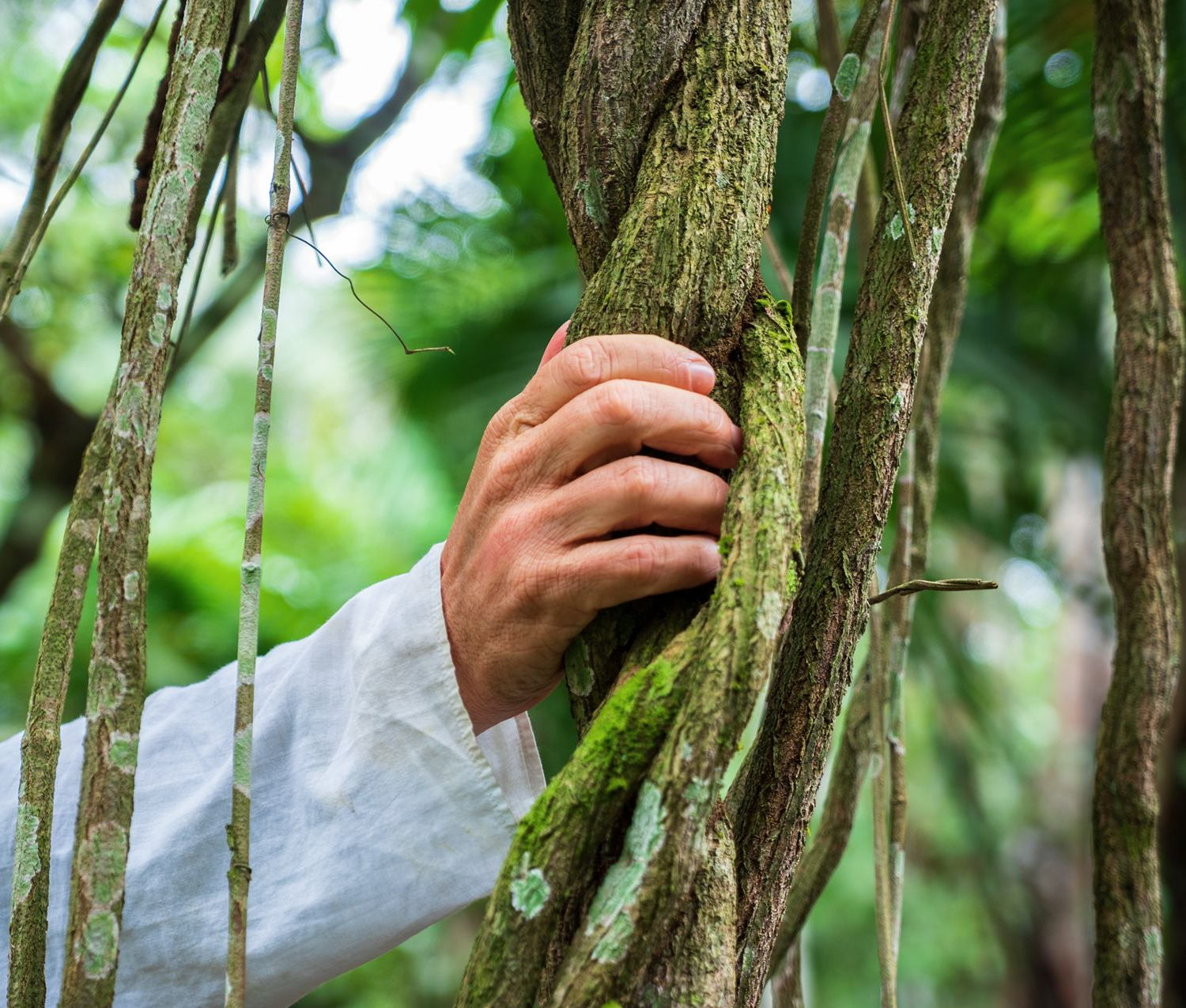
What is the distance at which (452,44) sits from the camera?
182cm

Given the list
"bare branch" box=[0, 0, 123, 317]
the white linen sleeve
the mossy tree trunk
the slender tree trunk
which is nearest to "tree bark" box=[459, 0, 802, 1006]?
the mossy tree trunk

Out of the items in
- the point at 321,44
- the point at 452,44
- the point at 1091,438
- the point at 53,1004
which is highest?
the point at 452,44

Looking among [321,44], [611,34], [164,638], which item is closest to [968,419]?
[321,44]

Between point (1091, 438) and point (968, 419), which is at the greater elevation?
point (968, 419)

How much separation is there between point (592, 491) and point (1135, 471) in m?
0.53

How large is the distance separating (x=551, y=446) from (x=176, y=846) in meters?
0.35

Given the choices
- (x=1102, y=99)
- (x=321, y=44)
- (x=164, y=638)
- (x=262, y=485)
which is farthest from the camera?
(x=164, y=638)

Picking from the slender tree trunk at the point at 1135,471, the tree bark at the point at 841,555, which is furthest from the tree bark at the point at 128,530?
the slender tree trunk at the point at 1135,471

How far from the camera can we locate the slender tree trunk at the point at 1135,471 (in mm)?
712

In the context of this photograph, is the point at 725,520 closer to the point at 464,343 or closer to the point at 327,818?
the point at 327,818

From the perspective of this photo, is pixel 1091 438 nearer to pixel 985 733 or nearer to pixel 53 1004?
pixel 985 733

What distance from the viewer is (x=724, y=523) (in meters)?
0.38

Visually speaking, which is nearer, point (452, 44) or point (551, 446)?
point (551, 446)

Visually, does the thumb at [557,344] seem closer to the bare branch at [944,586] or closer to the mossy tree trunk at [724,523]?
the mossy tree trunk at [724,523]
